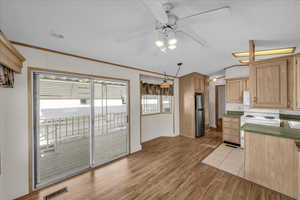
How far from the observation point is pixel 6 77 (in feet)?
5.23

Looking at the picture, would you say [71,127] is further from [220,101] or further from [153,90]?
[220,101]

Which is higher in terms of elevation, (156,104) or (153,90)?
(153,90)

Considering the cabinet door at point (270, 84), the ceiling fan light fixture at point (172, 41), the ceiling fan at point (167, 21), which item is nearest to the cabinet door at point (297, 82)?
the cabinet door at point (270, 84)

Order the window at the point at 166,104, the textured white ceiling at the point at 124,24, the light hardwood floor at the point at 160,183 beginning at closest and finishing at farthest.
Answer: the textured white ceiling at the point at 124,24 < the light hardwood floor at the point at 160,183 < the window at the point at 166,104

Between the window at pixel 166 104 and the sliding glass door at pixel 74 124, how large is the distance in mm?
2003

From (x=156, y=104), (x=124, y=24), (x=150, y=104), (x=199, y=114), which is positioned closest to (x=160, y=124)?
(x=156, y=104)

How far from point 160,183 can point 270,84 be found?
2.66 meters

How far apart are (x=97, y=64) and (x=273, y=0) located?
305cm

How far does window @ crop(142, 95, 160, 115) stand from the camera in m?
4.40

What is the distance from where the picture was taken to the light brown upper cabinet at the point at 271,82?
1.97m

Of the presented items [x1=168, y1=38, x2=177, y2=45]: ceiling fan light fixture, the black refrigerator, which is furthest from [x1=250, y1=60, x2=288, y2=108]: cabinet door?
the black refrigerator

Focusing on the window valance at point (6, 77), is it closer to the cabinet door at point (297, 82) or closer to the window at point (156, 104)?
the window at point (156, 104)

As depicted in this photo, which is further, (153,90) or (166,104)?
(166,104)

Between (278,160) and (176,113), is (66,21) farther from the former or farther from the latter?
(176,113)
